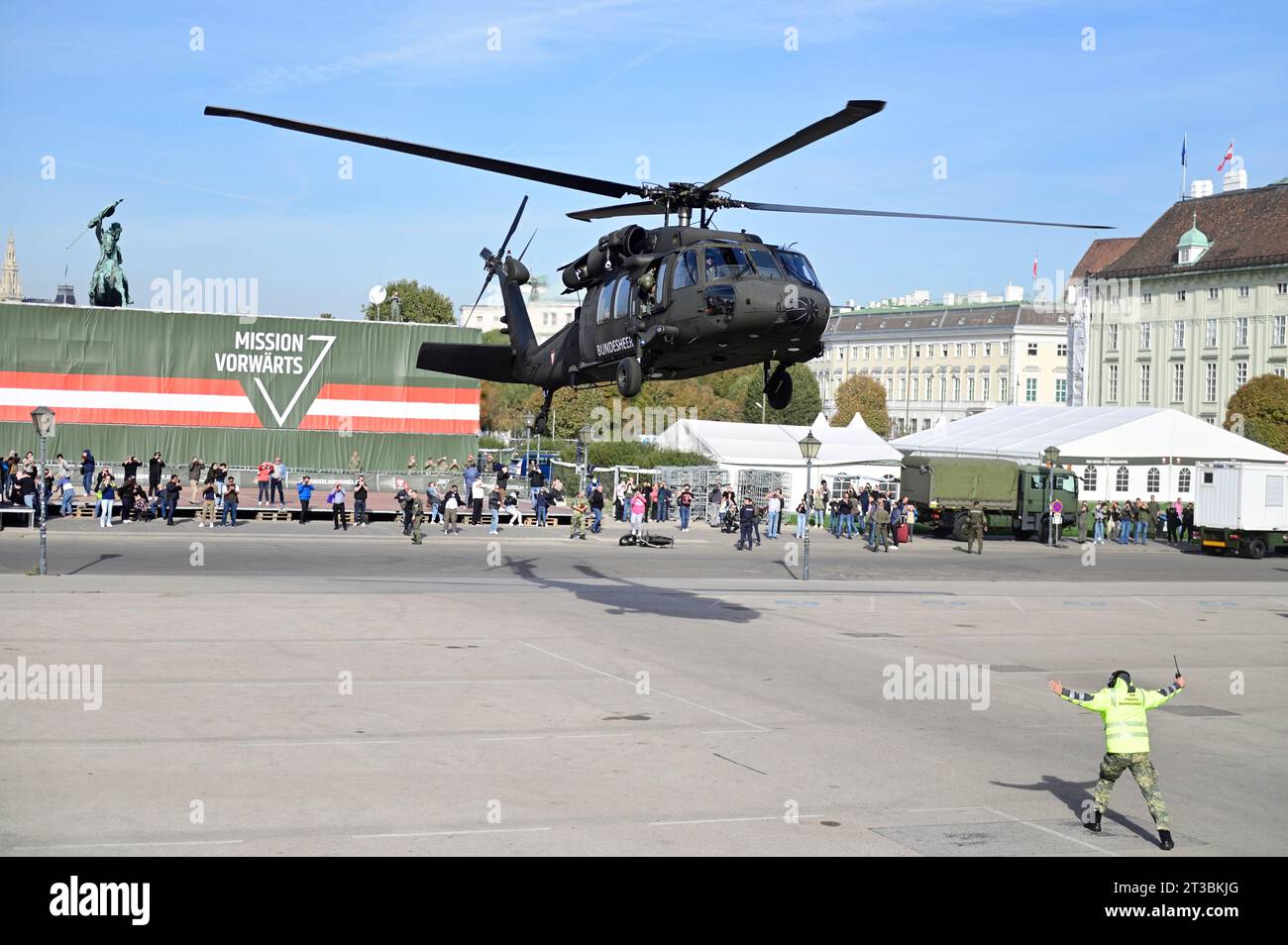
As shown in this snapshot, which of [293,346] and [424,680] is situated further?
[293,346]

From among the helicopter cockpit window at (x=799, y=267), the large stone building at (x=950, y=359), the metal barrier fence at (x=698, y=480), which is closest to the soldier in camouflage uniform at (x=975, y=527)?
the metal barrier fence at (x=698, y=480)

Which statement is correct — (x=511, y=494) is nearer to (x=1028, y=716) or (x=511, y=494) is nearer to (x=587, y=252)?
(x=587, y=252)

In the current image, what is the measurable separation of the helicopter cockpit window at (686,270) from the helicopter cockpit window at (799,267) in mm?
1120

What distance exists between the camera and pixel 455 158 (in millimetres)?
15781

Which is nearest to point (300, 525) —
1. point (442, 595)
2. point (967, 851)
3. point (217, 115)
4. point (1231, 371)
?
point (442, 595)

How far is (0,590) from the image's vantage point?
2581 cm

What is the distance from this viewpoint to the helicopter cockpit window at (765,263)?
1692 centimetres

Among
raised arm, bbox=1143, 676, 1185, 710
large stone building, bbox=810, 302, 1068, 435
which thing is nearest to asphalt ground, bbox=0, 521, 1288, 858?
raised arm, bbox=1143, 676, 1185, 710

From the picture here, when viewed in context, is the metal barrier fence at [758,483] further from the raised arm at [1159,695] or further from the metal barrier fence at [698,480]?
the raised arm at [1159,695]

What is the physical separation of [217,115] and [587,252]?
6.68m

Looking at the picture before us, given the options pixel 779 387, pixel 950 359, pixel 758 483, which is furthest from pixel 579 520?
pixel 950 359

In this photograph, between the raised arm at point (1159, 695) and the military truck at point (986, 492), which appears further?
the military truck at point (986, 492)

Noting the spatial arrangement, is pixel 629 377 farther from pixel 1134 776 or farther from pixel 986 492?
pixel 986 492

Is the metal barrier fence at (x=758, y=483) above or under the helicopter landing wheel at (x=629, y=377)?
under
